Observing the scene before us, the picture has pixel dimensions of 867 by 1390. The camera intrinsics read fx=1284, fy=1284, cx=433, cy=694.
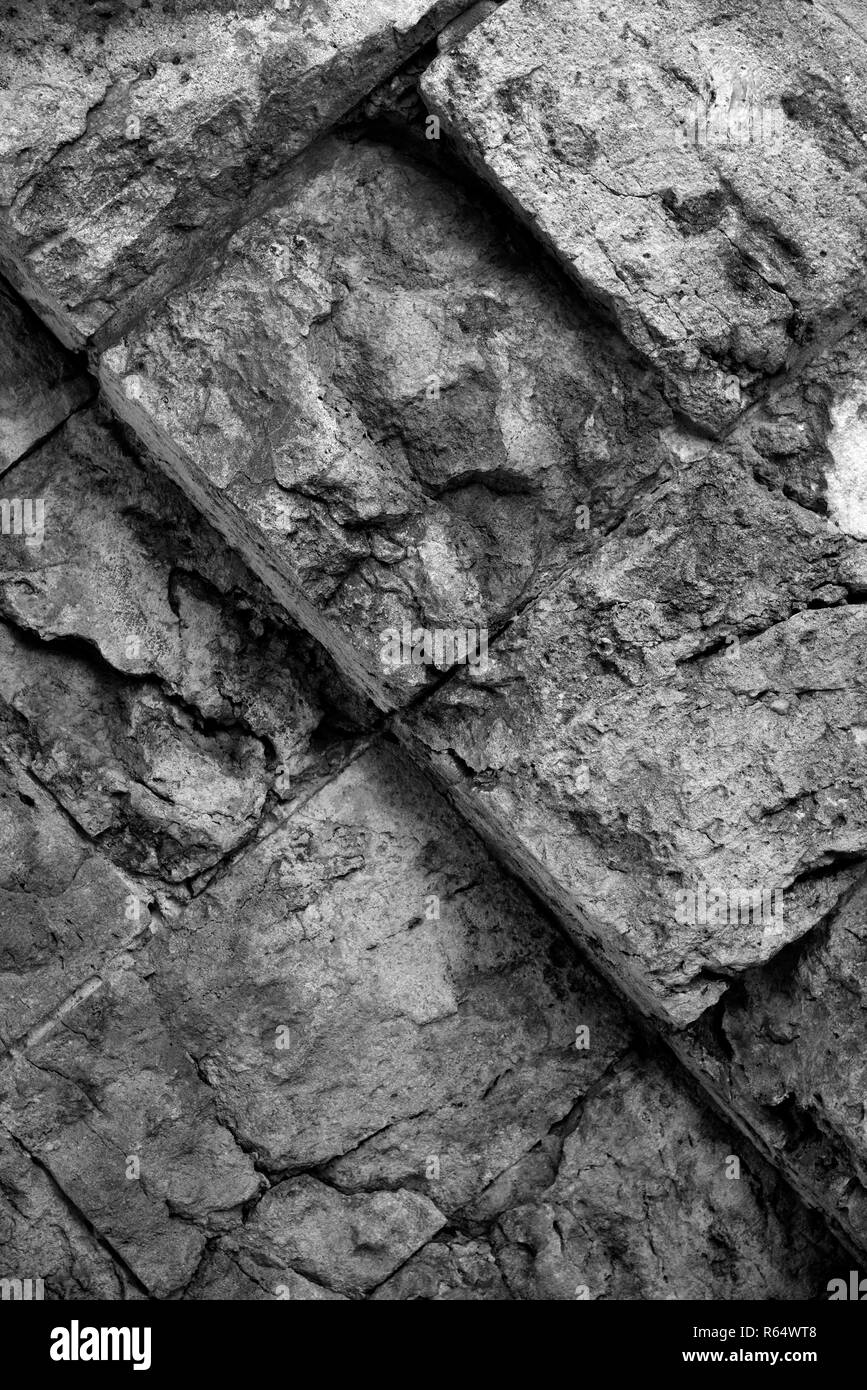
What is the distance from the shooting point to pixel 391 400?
4.42 m

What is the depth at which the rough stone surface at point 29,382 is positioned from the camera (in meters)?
4.78

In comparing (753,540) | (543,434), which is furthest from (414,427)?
(753,540)

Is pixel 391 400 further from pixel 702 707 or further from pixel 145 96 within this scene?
pixel 702 707

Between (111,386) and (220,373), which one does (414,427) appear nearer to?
(220,373)

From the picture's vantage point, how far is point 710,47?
4.33m

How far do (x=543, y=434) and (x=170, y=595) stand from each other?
1.51 m
